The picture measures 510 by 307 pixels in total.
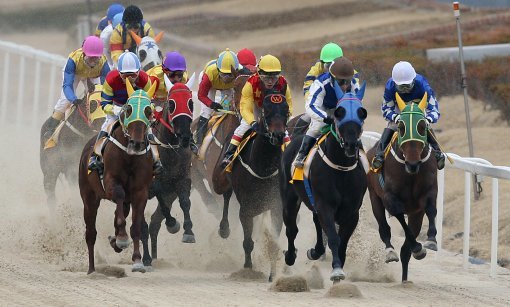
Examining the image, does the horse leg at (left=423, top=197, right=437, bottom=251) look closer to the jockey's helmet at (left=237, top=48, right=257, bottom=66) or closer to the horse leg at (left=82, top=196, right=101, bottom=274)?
the horse leg at (left=82, top=196, right=101, bottom=274)

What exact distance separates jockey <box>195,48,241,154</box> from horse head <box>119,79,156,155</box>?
2.56m

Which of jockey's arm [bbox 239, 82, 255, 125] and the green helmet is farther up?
the green helmet

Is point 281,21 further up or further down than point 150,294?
further up

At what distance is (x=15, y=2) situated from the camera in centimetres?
4212

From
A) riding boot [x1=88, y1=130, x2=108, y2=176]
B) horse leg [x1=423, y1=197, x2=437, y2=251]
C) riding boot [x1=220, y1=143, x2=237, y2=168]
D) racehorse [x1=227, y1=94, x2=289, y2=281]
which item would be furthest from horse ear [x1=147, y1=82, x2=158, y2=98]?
horse leg [x1=423, y1=197, x2=437, y2=251]

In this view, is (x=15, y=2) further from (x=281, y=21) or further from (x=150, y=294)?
(x=150, y=294)

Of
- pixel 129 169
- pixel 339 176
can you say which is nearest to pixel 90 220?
pixel 129 169

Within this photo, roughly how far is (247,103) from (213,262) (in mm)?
1714

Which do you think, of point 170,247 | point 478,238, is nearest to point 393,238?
point 478,238

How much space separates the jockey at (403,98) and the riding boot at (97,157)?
8.32 feet

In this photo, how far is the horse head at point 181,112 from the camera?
43.8ft

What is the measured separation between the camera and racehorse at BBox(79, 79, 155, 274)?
12.1 metres

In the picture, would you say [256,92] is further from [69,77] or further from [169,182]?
[69,77]

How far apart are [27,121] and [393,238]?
33.8 ft
